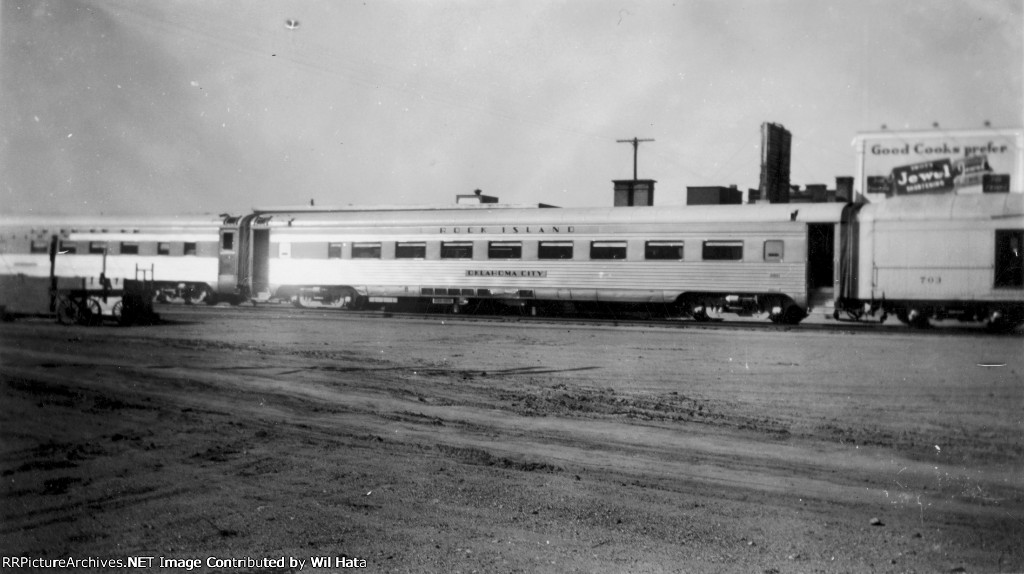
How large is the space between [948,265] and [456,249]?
11.5 m

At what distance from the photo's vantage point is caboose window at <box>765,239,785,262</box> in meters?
17.7

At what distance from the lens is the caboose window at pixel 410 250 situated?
2119 cm

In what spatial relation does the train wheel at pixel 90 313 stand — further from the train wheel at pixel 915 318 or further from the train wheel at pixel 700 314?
the train wheel at pixel 915 318

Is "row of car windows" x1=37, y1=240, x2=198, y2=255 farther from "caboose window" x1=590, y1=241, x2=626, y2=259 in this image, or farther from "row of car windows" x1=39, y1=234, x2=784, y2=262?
"caboose window" x1=590, y1=241, x2=626, y2=259

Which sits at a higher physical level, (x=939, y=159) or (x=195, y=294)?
(x=939, y=159)

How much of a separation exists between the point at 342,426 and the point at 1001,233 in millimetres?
12772

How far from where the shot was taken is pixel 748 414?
8.91m

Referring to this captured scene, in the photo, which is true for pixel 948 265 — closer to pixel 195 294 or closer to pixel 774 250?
pixel 774 250

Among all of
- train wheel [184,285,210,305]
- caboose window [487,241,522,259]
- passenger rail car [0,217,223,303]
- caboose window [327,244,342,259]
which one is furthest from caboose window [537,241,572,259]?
train wheel [184,285,210,305]

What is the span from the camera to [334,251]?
22.1m

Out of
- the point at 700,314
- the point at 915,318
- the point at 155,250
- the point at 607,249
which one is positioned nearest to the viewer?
the point at 915,318

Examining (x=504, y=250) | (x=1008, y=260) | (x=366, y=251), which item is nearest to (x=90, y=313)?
(x=366, y=251)

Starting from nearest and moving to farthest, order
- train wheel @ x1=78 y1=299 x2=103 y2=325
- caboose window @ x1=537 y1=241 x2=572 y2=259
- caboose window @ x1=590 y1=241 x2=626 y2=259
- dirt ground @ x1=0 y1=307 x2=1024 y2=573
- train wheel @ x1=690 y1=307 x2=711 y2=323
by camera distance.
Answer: dirt ground @ x1=0 y1=307 x2=1024 y2=573, train wheel @ x1=78 y1=299 x2=103 y2=325, train wheel @ x1=690 y1=307 x2=711 y2=323, caboose window @ x1=590 y1=241 x2=626 y2=259, caboose window @ x1=537 y1=241 x2=572 y2=259

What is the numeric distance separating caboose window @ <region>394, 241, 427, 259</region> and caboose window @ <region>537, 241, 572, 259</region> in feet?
10.9
